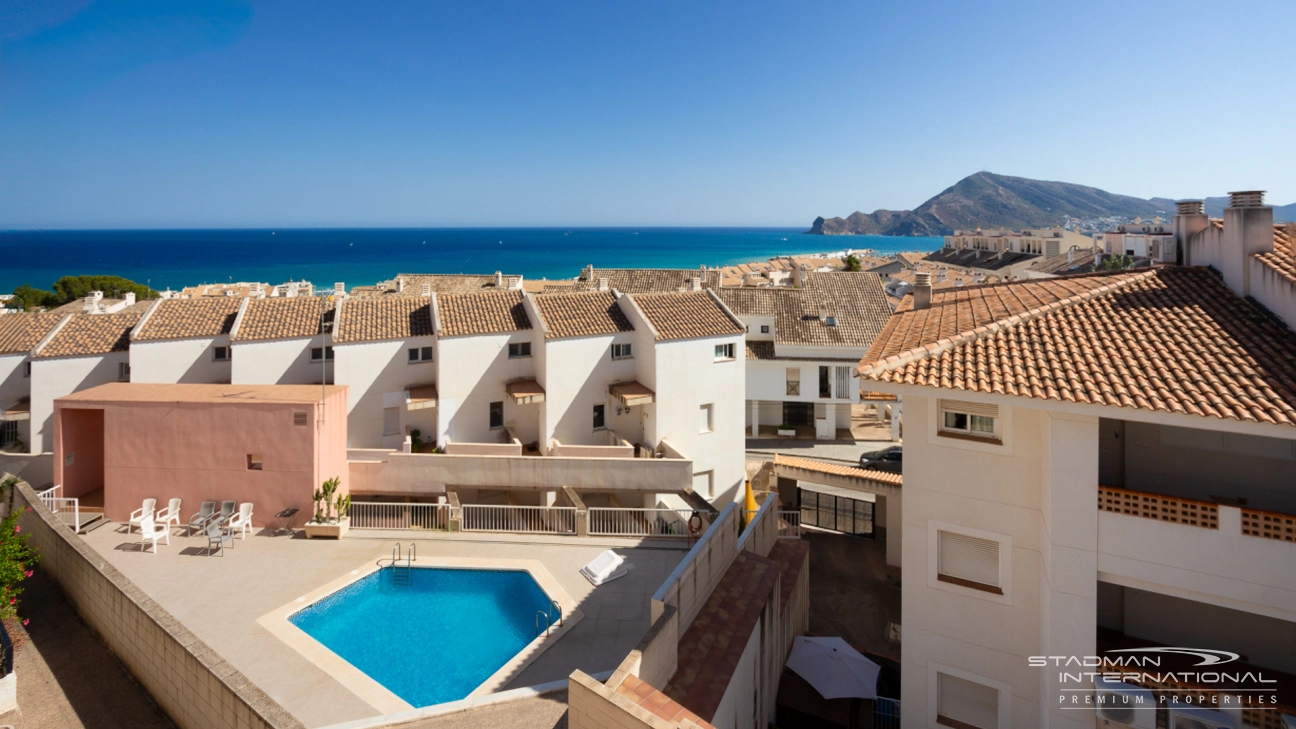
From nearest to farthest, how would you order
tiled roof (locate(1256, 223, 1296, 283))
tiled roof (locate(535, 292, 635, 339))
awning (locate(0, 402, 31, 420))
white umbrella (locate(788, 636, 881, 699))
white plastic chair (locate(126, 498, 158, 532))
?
tiled roof (locate(1256, 223, 1296, 283)) → white umbrella (locate(788, 636, 881, 699)) → white plastic chair (locate(126, 498, 158, 532)) → awning (locate(0, 402, 31, 420)) → tiled roof (locate(535, 292, 635, 339))

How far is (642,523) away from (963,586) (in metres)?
10.3

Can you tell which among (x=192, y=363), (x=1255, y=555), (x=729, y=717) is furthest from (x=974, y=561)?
(x=192, y=363)

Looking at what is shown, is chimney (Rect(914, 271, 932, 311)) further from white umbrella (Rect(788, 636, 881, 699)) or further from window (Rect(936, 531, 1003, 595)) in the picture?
white umbrella (Rect(788, 636, 881, 699))

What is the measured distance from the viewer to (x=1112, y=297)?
46.9ft

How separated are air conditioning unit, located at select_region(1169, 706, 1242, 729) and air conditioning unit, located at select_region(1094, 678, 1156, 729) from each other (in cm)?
28

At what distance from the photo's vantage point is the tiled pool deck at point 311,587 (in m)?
12.9

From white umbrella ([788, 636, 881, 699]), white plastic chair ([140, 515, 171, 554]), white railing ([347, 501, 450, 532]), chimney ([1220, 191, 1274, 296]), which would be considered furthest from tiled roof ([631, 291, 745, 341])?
chimney ([1220, 191, 1274, 296])

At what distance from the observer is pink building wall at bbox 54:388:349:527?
20.3 meters

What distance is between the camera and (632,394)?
27703 mm

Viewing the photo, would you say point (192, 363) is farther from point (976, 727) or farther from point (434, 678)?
point (976, 727)

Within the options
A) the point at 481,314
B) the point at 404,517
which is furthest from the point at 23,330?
the point at 404,517

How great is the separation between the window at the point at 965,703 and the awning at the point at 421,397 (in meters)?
20.0

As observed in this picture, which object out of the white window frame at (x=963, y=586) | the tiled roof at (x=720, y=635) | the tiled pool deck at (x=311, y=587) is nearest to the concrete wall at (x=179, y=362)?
the tiled pool deck at (x=311, y=587)

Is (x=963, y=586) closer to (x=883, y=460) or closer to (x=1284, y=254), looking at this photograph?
(x=1284, y=254)
